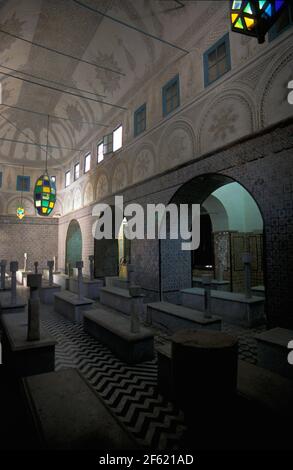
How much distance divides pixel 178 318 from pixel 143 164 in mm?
5489

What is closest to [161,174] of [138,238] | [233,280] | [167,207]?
[167,207]

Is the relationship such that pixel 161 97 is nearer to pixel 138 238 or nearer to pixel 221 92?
pixel 221 92

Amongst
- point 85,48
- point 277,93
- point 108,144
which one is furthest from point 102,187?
point 277,93

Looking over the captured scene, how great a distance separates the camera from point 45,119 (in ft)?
45.7

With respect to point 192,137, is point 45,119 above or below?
above

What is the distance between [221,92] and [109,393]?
21.1 feet

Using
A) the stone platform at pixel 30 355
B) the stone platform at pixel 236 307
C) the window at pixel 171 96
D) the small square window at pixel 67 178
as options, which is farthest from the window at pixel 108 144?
the stone platform at pixel 30 355

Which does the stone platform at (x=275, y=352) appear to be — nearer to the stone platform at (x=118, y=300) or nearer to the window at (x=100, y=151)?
the stone platform at (x=118, y=300)

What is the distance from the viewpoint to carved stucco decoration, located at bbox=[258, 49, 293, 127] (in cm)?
475

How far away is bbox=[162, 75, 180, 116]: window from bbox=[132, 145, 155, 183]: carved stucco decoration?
1.33 m

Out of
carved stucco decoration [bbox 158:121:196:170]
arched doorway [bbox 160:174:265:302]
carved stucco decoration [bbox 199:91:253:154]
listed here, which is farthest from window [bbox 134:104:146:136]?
arched doorway [bbox 160:174:265:302]

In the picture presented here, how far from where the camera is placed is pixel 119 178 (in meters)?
10.8

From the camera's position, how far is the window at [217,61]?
602 cm

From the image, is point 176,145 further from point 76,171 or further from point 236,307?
point 76,171
